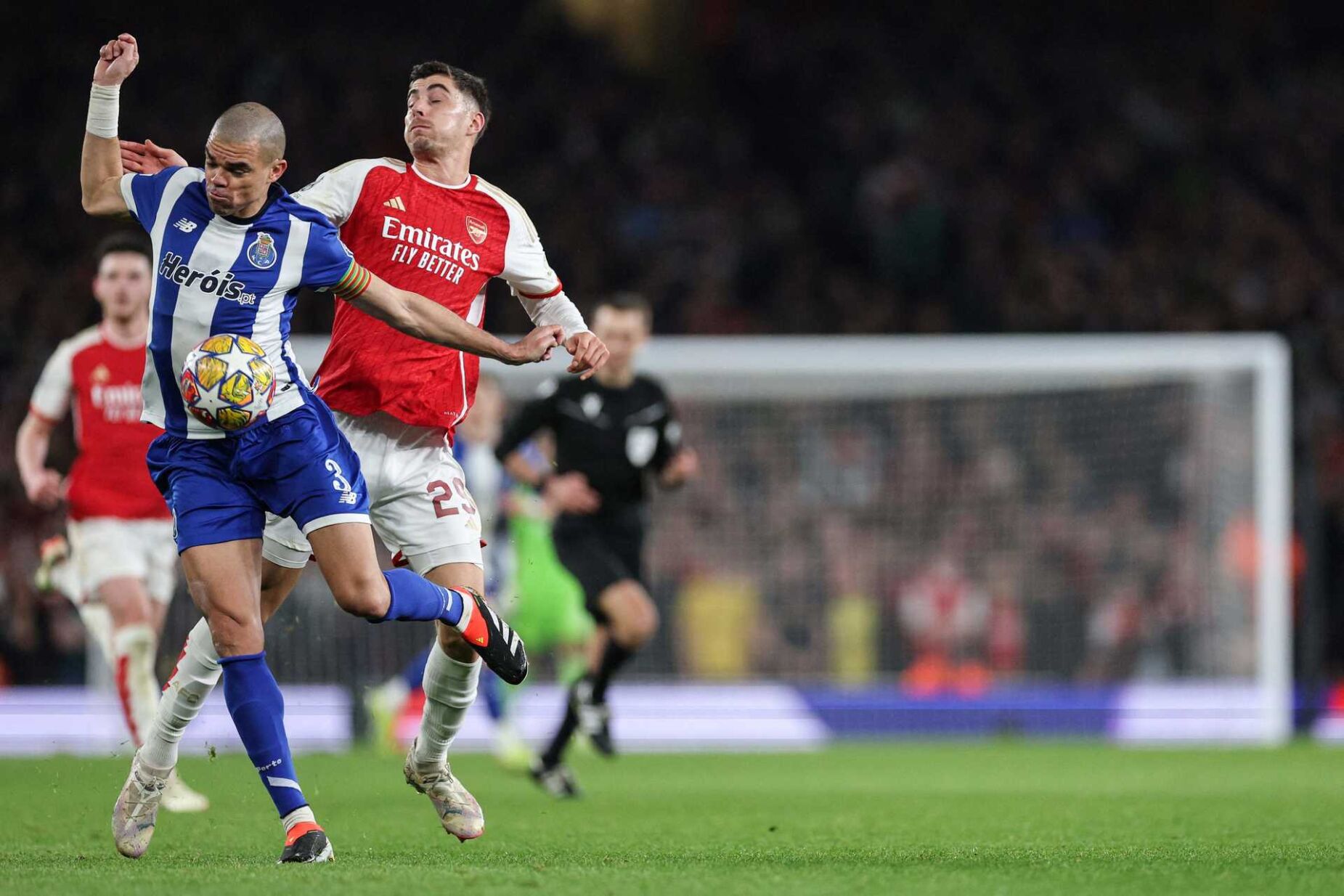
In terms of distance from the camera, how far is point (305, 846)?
5027mm

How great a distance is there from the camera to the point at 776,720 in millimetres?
13555

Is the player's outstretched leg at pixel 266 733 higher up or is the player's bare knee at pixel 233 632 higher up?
the player's bare knee at pixel 233 632

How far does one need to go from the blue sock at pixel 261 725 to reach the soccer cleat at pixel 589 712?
368 centimetres

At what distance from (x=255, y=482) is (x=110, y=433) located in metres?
2.95

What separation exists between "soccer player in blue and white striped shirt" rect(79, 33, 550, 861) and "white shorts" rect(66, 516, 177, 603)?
2.75 m

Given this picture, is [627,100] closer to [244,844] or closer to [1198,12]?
[1198,12]

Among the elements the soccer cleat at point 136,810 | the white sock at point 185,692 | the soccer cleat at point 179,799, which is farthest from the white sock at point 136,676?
the soccer cleat at point 136,810

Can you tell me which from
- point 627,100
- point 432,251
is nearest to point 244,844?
point 432,251

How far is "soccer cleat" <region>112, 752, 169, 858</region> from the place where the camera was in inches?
207

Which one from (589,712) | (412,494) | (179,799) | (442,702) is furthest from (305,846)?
(589,712)

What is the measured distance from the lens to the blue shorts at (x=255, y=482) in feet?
17.0

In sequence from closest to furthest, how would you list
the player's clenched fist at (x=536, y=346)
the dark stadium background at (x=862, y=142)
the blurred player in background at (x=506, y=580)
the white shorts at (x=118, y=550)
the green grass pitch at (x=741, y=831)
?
the green grass pitch at (x=741, y=831) < the player's clenched fist at (x=536, y=346) < the white shorts at (x=118, y=550) < the blurred player in background at (x=506, y=580) < the dark stadium background at (x=862, y=142)

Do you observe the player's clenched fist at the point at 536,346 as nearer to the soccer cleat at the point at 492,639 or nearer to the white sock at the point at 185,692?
the soccer cleat at the point at 492,639

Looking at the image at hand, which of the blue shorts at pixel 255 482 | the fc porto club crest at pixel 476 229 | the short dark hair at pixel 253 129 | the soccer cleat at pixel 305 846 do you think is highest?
the short dark hair at pixel 253 129
